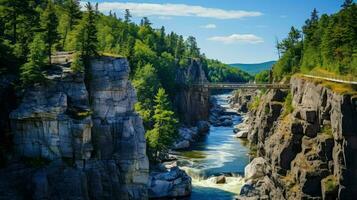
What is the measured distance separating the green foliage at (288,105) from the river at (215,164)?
13601mm

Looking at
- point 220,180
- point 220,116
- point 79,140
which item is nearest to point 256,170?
point 220,180

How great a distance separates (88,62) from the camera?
71750 mm

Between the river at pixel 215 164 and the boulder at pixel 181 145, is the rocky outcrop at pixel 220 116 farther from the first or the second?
the boulder at pixel 181 145

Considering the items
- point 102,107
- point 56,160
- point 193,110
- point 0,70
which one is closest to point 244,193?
point 102,107

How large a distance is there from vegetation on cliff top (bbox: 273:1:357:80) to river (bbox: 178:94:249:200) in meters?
21.4

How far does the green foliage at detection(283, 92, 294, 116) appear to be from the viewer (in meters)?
97.5

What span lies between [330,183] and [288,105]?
3012cm

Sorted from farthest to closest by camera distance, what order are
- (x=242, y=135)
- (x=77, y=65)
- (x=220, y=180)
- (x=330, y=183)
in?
1. (x=242, y=135)
2. (x=220, y=180)
3. (x=330, y=183)
4. (x=77, y=65)

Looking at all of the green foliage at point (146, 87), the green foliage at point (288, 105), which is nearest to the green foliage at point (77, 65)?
the green foliage at point (146, 87)

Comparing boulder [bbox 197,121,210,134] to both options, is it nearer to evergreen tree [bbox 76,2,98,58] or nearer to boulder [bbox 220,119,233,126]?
boulder [bbox 220,119,233,126]

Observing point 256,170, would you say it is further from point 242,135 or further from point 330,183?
point 242,135

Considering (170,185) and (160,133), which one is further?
(160,133)

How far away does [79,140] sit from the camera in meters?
64.4

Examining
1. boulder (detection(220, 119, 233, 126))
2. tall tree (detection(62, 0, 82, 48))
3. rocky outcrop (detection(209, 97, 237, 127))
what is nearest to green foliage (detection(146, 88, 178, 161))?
tall tree (detection(62, 0, 82, 48))
